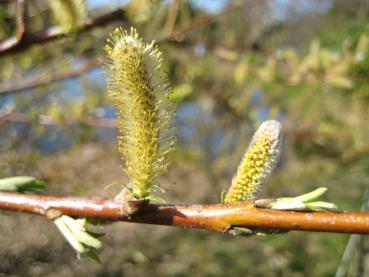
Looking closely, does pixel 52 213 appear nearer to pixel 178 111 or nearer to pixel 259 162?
pixel 259 162

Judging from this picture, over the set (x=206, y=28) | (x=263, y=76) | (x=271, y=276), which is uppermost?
Result: (x=206, y=28)

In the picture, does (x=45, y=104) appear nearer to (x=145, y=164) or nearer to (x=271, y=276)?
(x=271, y=276)

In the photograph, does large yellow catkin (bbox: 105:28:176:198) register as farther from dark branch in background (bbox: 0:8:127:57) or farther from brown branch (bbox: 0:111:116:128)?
brown branch (bbox: 0:111:116:128)

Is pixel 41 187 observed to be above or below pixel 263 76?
below

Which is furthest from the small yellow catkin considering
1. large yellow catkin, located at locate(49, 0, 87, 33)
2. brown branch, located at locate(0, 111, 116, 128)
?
brown branch, located at locate(0, 111, 116, 128)

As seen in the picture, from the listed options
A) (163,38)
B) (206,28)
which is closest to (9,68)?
(163,38)

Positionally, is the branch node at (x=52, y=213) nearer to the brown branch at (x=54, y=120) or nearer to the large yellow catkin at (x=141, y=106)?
the large yellow catkin at (x=141, y=106)

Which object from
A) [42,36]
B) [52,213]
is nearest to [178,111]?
[42,36]
